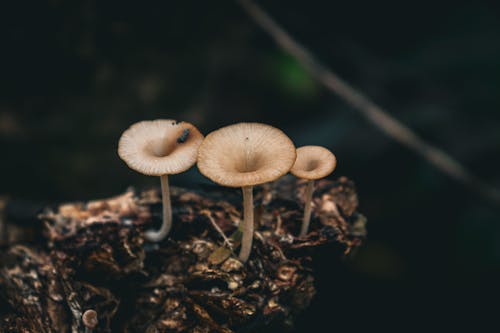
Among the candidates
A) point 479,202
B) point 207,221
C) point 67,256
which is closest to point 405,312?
point 479,202

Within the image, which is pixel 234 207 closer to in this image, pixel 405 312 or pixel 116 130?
pixel 405 312

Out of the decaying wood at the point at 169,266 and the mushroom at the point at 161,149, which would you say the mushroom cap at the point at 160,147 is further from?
the decaying wood at the point at 169,266

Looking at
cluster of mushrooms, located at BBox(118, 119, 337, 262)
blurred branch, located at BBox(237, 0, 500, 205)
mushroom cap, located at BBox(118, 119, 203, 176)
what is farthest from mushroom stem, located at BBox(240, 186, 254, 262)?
blurred branch, located at BBox(237, 0, 500, 205)

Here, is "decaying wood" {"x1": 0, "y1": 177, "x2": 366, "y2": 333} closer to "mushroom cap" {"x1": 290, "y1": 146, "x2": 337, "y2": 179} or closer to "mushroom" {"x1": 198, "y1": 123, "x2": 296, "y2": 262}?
"mushroom" {"x1": 198, "y1": 123, "x2": 296, "y2": 262}

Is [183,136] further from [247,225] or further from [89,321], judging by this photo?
[89,321]

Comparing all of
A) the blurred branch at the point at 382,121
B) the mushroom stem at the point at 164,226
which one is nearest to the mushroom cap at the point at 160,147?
the mushroom stem at the point at 164,226
